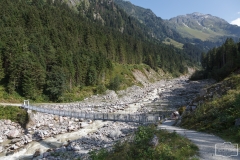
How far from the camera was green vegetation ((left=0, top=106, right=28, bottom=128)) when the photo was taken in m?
28.0

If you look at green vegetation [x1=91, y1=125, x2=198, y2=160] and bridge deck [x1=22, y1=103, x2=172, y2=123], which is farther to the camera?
bridge deck [x1=22, y1=103, x2=172, y2=123]

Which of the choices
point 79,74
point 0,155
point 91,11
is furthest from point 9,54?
point 91,11

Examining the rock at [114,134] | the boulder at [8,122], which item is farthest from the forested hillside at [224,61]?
the boulder at [8,122]

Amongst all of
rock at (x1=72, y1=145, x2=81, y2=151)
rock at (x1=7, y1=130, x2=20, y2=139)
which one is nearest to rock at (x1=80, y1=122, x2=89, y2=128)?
rock at (x1=72, y1=145, x2=81, y2=151)

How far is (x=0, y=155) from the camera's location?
1962 centimetres

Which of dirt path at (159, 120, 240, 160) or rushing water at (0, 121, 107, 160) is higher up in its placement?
dirt path at (159, 120, 240, 160)

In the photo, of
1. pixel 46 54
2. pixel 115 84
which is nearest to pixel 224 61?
pixel 115 84

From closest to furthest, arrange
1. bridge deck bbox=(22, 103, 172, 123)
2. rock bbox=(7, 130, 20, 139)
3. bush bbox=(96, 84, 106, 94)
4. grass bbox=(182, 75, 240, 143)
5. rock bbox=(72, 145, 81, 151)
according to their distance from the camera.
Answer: grass bbox=(182, 75, 240, 143), rock bbox=(72, 145, 81, 151), bridge deck bbox=(22, 103, 172, 123), rock bbox=(7, 130, 20, 139), bush bbox=(96, 84, 106, 94)

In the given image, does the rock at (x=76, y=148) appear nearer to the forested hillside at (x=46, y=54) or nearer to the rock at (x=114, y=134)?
the rock at (x=114, y=134)

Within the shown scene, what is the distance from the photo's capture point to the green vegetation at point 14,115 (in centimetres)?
2796

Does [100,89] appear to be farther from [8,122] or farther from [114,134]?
[114,134]

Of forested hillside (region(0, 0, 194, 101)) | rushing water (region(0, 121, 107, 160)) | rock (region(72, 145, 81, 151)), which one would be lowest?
rushing water (region(0, 121, 107, 160))

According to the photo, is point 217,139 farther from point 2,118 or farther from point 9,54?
point 9,54

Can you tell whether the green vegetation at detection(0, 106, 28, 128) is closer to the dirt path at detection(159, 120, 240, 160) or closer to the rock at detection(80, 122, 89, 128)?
the rock at detection(80, 122, 89, 128)
